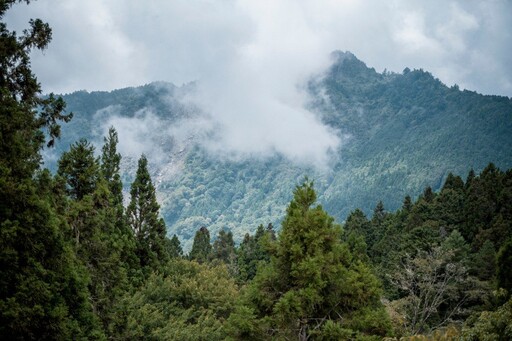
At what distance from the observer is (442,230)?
4003 cm

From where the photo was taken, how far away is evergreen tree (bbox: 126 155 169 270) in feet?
92.0

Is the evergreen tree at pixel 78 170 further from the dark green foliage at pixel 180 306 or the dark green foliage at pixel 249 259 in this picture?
the dark green foliage at pixel 249 259

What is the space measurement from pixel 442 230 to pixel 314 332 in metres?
34.2

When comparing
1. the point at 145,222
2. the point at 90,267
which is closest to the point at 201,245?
the point at 145,222

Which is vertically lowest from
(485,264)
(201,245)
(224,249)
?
(485,264)

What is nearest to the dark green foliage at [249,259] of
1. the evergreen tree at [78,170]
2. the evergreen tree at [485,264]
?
the evergreen tree at [485,264]

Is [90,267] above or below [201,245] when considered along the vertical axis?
below

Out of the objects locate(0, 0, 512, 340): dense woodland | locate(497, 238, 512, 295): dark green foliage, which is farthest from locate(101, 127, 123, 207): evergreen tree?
locate(497, 238, 512, 295): dark green foliage

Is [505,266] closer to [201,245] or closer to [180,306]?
[180,306]

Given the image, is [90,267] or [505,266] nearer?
[90,267]

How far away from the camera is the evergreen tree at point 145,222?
28047 mm

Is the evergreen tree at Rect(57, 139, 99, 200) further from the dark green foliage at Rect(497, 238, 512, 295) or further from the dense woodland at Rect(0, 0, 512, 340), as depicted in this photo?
the dark green foliage at Rect(497, 238, 512, 295)

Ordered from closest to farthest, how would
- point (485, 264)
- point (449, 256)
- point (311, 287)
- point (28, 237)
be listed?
point (28, 237) → point (311, 287) → point (449, 256) → point (485, 264)

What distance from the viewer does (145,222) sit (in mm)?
28641
